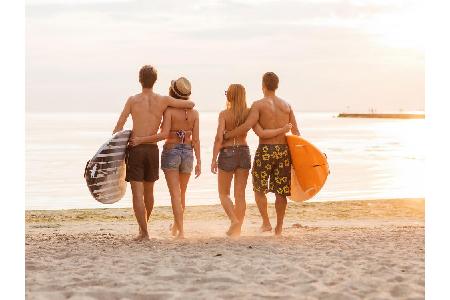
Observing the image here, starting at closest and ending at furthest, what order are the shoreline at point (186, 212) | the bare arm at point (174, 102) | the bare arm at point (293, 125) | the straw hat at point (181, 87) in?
the bare arm at point (174, 102), the straw hat at point (181, 87), the bare arm at point (293, 125), the shoreline at point (186, 212)

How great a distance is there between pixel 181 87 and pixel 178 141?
2.10ft

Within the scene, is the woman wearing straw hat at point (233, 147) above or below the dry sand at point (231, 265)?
above

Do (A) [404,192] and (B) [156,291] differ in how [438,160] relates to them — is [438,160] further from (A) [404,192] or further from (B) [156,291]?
(A) [404,192]

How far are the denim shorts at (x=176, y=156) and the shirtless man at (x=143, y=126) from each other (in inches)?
4.9

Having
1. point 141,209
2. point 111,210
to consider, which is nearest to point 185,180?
point 141,209

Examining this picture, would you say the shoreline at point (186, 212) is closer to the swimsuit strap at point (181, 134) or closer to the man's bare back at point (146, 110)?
the swimsuit strap at point (181, 134)

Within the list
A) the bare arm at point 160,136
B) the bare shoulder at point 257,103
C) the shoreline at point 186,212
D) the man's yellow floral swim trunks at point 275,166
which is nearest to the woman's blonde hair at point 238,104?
the bare shoulder at point 257,103

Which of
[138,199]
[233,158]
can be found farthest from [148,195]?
[233,158]

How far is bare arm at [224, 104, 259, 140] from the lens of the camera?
8.07 meters

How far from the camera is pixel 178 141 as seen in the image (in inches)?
309

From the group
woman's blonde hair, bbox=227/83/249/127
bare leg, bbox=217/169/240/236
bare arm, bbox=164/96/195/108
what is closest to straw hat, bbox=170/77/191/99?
bare arm, bbox=164/96/195/108

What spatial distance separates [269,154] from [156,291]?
3.18 metres

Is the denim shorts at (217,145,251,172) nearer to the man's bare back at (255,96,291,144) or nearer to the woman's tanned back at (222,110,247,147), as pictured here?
the woman's tanned back at (222,110,247,147)

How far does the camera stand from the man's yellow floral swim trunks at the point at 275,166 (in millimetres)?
8227
